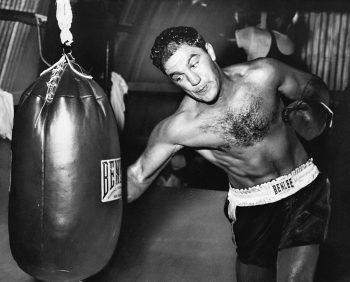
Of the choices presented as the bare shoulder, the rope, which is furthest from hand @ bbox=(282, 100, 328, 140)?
the rope

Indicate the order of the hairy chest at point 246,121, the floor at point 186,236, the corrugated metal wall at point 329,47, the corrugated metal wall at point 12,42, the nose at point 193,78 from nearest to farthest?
the nose at point 193,78
the hairy chest at point 246,121
the floor at point 186,236
the corrugated metal wall at point 12,42
the corrugated metal wall at point 329,47

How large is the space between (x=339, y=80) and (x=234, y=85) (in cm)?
353

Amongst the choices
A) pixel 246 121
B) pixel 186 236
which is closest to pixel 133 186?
pixel 246 121

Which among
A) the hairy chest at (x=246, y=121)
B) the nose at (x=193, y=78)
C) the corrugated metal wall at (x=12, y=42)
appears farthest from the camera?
the corrugated metal wall at (x=12, y=42)

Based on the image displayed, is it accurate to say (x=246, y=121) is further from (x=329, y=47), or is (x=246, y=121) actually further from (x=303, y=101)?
(x=329, y=47)

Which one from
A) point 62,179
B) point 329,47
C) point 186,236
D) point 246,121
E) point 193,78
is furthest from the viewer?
point 329,47

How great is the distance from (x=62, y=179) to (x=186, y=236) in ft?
5.91

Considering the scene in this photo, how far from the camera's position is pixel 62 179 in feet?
4.39

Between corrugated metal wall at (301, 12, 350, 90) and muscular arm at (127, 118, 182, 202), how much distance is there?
140 inches

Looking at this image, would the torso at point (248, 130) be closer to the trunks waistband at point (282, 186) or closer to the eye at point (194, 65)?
the trunks waistband at point (282, 186)

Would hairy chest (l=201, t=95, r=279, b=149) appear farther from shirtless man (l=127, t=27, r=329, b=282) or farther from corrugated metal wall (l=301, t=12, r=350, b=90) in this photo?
corrugated metal wall (l=301, t=12, r=350, b=90)

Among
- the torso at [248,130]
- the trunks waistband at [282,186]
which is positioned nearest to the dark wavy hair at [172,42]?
the torso at [248,130]

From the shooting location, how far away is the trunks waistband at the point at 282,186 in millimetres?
1878

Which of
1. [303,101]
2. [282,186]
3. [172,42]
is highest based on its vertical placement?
[172,42]
